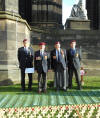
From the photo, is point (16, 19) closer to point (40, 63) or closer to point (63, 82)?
point (40, 63)

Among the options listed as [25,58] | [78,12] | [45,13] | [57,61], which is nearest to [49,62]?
[57,61]

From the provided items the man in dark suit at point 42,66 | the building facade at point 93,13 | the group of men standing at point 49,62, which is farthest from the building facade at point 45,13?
the man in dark suit at point 42,66

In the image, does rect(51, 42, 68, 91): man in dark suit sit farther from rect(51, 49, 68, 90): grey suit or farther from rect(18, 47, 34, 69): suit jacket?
rect(18, 47, 34, 69): suit jacket

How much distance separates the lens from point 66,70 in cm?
771

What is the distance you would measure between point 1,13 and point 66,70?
417 centimetres

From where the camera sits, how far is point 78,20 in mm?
14906

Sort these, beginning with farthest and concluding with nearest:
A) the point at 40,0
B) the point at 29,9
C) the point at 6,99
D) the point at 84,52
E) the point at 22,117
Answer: the point at 29,9 → the point at 40,0 → the point at 84,52 → the point at 6,99 → the point at 22,117

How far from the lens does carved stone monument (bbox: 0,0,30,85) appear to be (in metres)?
9.08

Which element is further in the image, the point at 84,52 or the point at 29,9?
the point at 29,9

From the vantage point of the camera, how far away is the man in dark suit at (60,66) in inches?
293

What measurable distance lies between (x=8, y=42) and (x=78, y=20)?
7163 millimetres

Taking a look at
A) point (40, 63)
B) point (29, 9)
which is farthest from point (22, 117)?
point (29, 9)

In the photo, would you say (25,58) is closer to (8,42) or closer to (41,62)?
(41,62)

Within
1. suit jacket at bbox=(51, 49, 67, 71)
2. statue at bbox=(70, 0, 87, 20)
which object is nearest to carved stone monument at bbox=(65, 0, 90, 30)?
statue at bbox=(70, 0, 87, 20)
